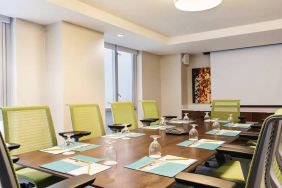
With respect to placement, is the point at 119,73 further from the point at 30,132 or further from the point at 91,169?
the point at 91,169

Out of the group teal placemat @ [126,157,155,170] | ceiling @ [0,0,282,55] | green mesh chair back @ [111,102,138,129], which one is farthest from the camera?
ceiling @ [0,0,282,55]

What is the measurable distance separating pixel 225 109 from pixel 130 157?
296 centimetres

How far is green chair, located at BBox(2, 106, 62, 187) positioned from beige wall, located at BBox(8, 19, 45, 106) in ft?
5.36

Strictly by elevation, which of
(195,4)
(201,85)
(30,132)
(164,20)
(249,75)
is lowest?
(30,132)

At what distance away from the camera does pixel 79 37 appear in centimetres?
393

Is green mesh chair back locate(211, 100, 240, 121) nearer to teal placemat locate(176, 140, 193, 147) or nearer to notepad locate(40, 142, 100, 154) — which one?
teal placemat locate(176, 140, 193, 147)

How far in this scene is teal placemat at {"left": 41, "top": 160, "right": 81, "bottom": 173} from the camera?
1.30 metres

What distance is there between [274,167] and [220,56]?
537cm

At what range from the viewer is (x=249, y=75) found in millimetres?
5586

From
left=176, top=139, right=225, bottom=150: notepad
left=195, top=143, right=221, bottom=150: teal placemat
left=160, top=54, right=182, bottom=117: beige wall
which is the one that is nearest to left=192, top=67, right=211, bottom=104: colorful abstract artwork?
left=160, top=54, right=182, bottom=117: beige wall

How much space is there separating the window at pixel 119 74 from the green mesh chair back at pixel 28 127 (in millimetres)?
2803

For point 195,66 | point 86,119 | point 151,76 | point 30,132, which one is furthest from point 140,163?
point 195,66

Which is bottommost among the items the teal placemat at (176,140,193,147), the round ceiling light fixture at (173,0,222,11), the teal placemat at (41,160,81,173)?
the teal placemat at (41,160,81,173)

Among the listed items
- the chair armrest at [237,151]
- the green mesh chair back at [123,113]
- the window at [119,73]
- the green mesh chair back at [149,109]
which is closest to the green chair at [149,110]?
the green mesh chair back at [149,109]
